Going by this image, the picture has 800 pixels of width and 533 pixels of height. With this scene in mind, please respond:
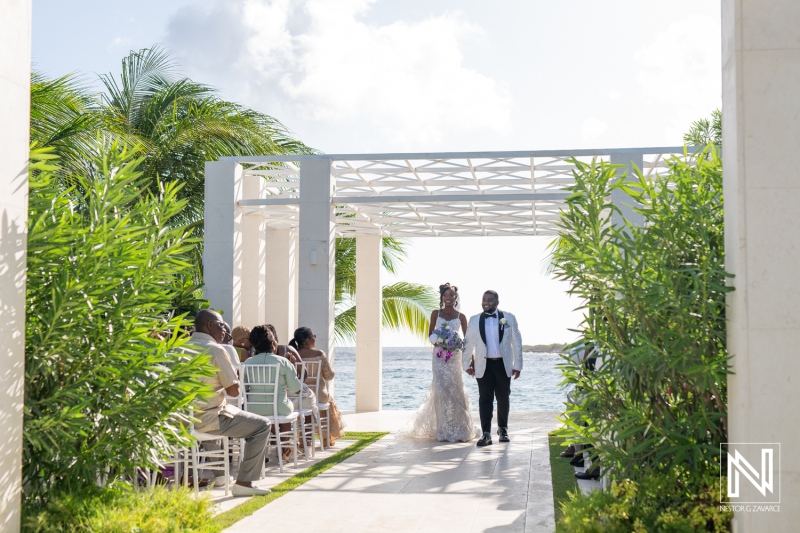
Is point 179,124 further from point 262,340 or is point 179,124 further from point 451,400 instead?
point 262,340

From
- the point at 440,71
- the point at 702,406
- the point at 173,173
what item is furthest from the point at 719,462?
the point at 440,71

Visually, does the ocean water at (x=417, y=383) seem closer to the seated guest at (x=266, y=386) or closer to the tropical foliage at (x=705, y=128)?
the tropical foliage at (x=705, y=128)

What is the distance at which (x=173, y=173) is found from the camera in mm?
17547

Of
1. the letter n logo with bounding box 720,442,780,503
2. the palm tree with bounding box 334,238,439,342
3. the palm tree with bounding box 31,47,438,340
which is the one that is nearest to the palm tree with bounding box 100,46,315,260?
the palm tree with bounding box 31,47,438,340

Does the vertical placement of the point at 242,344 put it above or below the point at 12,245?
→ below

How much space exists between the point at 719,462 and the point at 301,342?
6600mm

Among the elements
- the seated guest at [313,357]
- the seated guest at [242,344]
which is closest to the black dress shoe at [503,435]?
the seated guest at [313,357]

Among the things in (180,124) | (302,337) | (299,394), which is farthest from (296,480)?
(180,124)

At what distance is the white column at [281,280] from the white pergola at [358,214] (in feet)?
0.06

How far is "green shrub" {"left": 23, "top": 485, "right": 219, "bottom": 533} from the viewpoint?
164 inches

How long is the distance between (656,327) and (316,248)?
8616mm

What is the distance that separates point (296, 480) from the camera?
8.08 metres

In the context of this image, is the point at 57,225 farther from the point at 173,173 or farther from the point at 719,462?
the point at 173,173

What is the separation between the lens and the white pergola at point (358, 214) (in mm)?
12734
